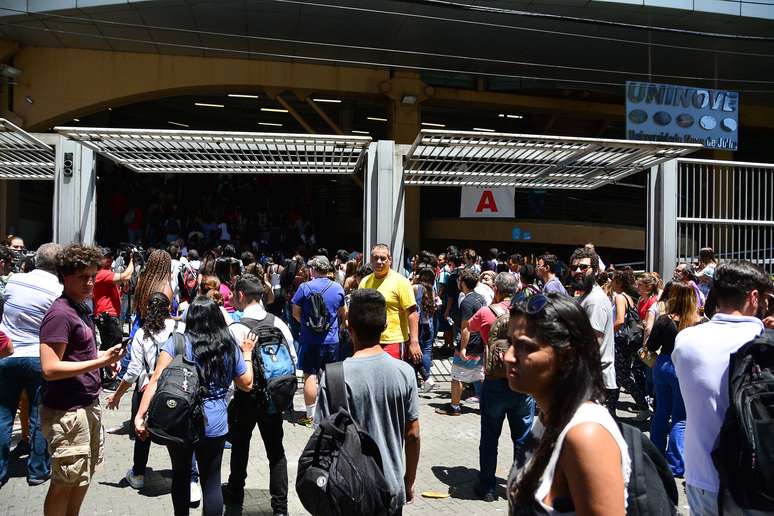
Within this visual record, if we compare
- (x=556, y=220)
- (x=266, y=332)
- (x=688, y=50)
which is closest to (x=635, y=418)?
(x=266, y=332)

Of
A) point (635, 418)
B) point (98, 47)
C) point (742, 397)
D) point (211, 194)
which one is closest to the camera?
point (742, 397)

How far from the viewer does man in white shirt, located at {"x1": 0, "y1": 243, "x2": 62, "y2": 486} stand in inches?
223

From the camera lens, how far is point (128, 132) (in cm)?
771

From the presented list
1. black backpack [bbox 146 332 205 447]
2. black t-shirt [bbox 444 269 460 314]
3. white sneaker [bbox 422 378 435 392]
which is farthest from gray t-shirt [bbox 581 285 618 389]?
black t-shirt [bbox 444 269 460 314]

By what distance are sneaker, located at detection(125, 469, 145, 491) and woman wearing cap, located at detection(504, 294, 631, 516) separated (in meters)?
4.52

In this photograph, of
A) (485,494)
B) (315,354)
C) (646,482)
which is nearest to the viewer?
(646,482)

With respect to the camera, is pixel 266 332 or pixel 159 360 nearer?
pixel 159 360

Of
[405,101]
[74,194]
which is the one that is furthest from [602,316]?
[405,101]

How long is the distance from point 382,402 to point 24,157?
7778mm

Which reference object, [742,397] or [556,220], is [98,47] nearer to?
[556,220]

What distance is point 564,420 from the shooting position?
2156 mm

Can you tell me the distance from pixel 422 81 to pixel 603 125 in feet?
21.7

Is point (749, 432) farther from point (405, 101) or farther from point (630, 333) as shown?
point (405, 101)

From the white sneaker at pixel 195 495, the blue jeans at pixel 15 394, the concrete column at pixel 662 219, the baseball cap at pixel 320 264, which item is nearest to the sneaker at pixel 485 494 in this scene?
the white sneaker at pixel 195 495
